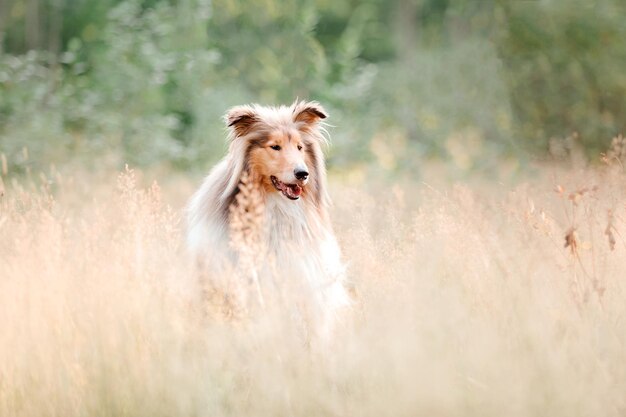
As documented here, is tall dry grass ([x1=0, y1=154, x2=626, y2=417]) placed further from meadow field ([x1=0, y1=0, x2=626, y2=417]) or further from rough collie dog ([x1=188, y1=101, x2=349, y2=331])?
rough collie dog ([x1=188, y1=101, x2=349, y2=331])

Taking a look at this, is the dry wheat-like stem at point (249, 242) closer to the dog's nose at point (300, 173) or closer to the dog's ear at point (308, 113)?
the dog's nose at point (300, 173)

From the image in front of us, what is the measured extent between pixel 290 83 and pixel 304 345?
14.7 m

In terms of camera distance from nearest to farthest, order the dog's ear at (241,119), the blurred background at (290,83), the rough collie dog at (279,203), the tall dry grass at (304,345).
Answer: the tall dry grass at (304,345) → the rough collie dog at (279,203) → the dog's ear at (241,119) → the blurred background at (290,83)

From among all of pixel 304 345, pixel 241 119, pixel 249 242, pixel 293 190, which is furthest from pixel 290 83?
pixel 304 345

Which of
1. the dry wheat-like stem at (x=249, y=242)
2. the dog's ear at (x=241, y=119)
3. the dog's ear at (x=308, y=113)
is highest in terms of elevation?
the dog's ear at (x=308, y=113)

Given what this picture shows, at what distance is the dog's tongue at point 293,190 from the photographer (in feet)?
18.2

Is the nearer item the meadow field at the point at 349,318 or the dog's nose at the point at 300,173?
the meadow field at the point at 349,318

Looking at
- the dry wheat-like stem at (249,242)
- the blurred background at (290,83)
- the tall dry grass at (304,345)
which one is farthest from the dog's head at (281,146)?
the blurred background at (290,83)

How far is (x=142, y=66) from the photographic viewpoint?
15000mm

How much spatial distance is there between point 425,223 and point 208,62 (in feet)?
35.1

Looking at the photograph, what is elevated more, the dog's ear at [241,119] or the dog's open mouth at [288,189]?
the dog's ear at [241,119]

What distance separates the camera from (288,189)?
18.2ft

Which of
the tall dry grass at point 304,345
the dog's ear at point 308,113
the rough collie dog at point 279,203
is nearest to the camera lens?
the tall dry grass at point 304,345

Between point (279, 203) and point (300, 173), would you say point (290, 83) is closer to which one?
point (279, 203)
